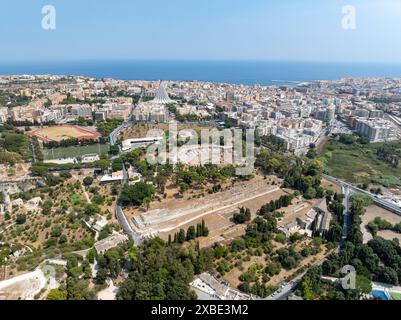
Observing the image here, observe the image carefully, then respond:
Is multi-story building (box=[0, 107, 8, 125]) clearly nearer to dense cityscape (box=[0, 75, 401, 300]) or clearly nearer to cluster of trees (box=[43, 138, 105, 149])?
dense cityscape (box=[0, 75, 401, 300])

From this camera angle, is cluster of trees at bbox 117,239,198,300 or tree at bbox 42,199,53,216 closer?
cluster of trees at bbox 117,239,198,300

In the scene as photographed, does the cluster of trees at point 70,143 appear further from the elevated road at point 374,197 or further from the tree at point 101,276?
the elevated road at point 374,197

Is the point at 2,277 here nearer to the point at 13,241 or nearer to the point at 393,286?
the point at 13,241

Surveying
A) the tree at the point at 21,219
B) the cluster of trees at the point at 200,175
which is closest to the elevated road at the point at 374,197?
the cluster of trees at the point at 200,175

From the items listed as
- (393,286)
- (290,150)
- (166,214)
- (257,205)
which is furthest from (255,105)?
(393,286)

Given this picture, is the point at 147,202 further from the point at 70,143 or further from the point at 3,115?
the point at 3,115

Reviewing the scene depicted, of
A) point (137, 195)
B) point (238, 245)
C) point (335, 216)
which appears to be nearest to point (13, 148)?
point (137, 195)

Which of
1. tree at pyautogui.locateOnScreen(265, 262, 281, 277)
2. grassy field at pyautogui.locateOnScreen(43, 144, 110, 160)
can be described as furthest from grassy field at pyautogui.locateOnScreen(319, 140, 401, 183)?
grassy field at pyautogui.locateOnScreen(43, 144, 110, 160)
